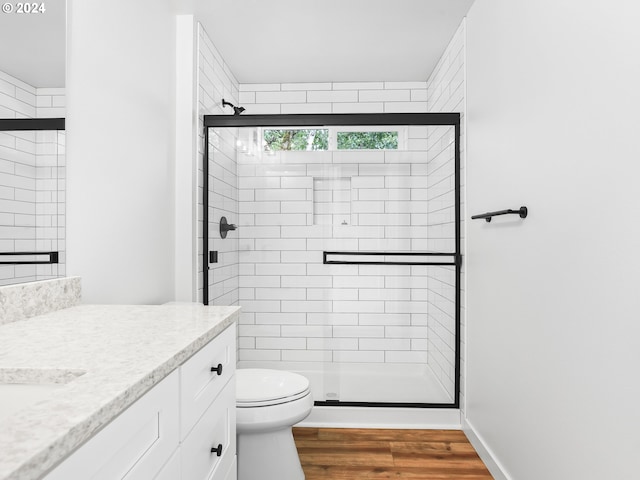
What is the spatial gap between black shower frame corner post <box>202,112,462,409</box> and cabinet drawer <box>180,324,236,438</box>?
4.19 ft

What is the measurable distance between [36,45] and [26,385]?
1105 millimetres

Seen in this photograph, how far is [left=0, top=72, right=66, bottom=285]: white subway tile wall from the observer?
4.06 feet

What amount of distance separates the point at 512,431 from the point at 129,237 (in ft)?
6.05

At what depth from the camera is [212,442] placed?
1.21 metres

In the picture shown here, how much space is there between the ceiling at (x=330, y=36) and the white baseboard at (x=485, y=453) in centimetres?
228

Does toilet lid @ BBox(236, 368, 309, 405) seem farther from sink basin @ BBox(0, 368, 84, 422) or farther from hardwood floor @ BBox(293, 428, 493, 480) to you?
sink basin @ BBox(0, 368, 84, 422)

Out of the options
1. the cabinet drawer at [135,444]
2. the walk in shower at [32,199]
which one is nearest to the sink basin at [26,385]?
the cabinet drawer at [135,444]

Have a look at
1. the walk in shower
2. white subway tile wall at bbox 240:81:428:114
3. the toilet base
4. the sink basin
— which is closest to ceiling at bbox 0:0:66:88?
the walk in shower

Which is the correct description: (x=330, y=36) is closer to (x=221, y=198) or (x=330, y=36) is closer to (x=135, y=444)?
(x=221, y=198)

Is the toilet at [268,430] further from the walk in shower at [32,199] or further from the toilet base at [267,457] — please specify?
the walk in shower at [32,199]

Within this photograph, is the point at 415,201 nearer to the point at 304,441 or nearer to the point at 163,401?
the point at 304,441

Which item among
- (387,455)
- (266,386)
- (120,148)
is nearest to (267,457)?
(266,386)

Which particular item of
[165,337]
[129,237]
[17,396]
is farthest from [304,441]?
[17,396]

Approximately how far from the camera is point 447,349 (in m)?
2.57
